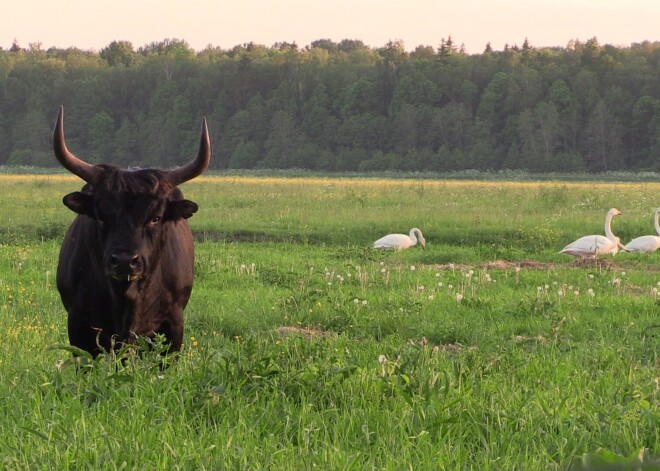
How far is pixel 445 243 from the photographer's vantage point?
19859 mm

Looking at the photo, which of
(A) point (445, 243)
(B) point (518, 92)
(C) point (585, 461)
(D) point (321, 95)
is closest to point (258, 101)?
(D) point (321, 95)

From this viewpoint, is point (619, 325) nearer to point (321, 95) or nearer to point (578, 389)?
point (578, 389)

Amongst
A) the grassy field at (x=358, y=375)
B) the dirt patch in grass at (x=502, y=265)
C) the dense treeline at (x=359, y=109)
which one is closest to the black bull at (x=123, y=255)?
the grassy field at (x=358, y=375)

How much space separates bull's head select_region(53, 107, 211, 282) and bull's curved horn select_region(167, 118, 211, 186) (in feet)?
0.03

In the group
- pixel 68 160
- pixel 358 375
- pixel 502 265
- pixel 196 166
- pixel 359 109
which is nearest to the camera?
pixel 358 375

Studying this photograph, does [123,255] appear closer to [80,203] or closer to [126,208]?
[126,208]

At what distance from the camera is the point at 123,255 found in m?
6.52

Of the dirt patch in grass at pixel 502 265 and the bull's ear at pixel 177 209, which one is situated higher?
the bull's ear at pixel 177 209

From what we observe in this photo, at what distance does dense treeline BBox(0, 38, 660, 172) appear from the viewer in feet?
314

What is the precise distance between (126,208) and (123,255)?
18.7 inches

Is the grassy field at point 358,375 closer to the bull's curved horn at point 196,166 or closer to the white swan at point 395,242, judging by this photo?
the white swan at point 395,242

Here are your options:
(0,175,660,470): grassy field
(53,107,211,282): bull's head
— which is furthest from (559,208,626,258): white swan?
(53,107,211,282): bull's head

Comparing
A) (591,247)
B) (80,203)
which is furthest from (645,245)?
(80,203)

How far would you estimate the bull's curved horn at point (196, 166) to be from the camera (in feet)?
24.2
